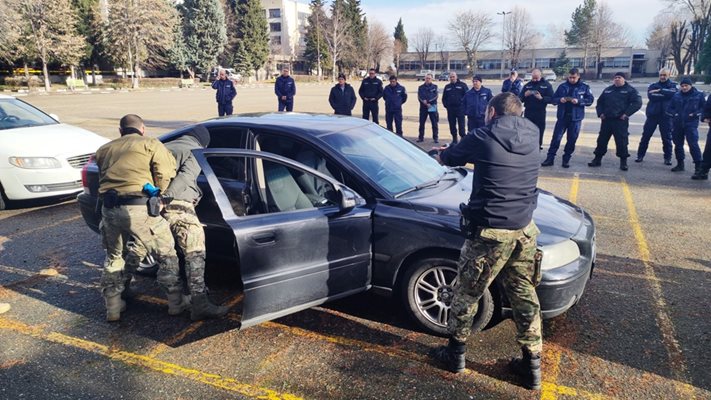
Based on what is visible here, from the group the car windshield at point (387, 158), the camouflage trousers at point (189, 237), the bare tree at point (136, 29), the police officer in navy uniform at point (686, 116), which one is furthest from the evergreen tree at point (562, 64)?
the camouflage trousers at point (189, 237)

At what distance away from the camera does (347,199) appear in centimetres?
326

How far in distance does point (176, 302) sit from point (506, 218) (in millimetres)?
2546

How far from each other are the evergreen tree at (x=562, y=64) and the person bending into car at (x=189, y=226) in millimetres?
77695

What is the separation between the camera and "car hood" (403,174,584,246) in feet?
10.9

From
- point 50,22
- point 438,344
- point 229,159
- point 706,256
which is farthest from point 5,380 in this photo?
point 50,22

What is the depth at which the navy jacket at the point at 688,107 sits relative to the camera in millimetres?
8797

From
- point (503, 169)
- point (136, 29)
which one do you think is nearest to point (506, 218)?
point (503, 169)

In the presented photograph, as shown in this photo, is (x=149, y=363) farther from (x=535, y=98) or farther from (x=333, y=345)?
(x=535, y=98)

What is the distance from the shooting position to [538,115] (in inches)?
391

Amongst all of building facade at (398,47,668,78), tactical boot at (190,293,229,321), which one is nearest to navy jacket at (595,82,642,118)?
tactical boot at (190,293,229,321)

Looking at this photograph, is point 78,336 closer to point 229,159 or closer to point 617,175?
point 229,159

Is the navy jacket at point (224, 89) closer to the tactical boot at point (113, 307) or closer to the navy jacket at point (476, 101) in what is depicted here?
the navy jacket at point (476, 101)

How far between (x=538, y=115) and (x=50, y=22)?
4050 centimetres

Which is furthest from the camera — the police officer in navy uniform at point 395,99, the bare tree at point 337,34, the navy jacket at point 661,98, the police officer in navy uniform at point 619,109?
the bare tree at point 337,34
